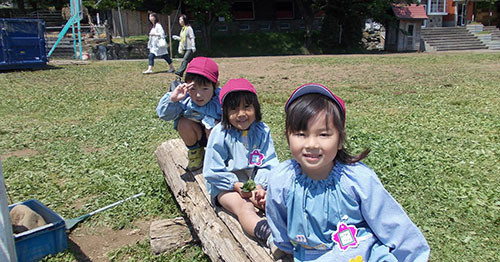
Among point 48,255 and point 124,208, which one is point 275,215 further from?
point 124,208

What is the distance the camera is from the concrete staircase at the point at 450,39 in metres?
26.4

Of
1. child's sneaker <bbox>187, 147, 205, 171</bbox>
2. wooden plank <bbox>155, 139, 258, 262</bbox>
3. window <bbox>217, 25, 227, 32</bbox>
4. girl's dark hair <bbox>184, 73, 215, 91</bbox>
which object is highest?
window <bbox>217, 25, 227, 32</bbox>

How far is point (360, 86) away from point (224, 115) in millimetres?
8130

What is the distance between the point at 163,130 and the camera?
6848mm

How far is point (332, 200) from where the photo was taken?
2.08 metres

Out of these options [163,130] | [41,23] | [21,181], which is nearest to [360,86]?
[163,130]

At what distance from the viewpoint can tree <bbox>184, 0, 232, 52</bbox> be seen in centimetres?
2345

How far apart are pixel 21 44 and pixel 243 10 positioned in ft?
65.3

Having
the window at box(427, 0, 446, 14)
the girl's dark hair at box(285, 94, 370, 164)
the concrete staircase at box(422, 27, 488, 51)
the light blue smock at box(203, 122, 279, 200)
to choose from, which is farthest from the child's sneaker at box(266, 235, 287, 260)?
the window at box(427, 0, 446, 14)

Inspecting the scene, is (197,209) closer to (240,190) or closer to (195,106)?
(240,190)

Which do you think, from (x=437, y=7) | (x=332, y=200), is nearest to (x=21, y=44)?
(x=332, y=200)

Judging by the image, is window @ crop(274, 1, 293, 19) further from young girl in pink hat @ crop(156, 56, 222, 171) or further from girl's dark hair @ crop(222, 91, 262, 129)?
girl's dark hair @ crop(222, 91, 262, 129)

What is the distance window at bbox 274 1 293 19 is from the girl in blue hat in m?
30.4

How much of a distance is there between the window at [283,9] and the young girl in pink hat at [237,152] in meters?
29.3
